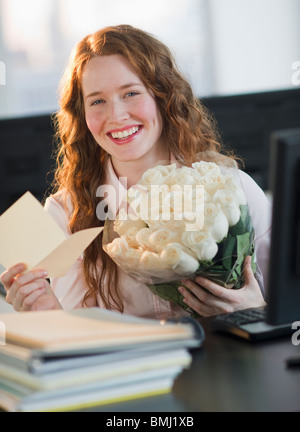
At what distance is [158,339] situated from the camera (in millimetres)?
930

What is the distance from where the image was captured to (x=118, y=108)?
6.06 ft

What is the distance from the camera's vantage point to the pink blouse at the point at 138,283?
5.15 feet

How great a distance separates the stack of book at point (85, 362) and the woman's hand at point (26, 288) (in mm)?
468

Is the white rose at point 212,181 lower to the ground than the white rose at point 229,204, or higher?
higher

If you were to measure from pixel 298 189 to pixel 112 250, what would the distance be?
443mm

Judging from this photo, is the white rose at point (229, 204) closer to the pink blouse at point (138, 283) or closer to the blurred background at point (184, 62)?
the pink blouse at point (138, 283)

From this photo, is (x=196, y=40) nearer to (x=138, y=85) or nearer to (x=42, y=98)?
(x=42, y=98)

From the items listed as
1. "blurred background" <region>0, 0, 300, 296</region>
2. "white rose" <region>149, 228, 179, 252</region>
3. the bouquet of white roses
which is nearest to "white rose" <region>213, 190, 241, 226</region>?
the bouquet of white roses

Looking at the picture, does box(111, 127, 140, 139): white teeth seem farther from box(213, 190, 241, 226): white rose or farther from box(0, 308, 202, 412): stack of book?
box(0, 308, 202, 412): stack of book

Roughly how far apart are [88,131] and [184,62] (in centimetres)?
274

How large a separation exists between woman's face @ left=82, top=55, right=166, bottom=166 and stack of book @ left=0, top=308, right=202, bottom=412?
3.08 ft

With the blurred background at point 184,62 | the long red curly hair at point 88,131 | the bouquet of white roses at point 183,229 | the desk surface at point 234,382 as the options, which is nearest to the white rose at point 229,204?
the bouquet of white roses at point 183,229

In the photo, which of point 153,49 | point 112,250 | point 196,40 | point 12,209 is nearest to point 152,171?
point 112,250

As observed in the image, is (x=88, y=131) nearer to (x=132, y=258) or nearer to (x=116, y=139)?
(x=116, y=139)
